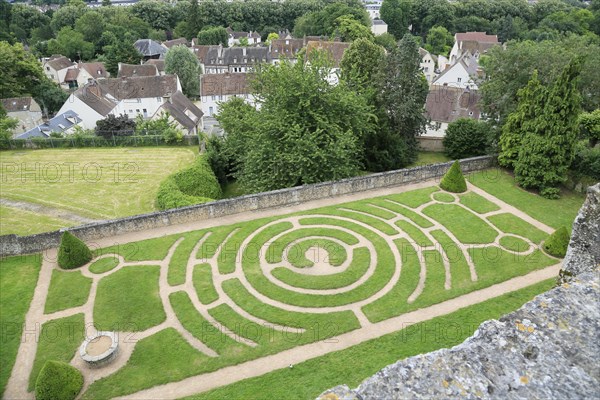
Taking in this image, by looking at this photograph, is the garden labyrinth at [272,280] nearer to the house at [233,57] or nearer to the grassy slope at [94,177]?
the grassy slope at [94,177]

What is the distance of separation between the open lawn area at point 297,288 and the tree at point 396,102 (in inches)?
564

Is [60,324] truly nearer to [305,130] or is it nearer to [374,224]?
[374,224]

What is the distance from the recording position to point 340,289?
25.3 meters

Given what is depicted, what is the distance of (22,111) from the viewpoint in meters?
76.7

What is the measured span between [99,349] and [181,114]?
184 ft

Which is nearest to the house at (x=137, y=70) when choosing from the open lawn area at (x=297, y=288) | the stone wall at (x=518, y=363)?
the open lawn area at (x=297, y=288)

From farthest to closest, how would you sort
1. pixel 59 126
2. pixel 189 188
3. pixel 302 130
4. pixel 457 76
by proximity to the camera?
pixel 457 76 → pixel 59 126 → pixel 189 188 → pixel 302 130

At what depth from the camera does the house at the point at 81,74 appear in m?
108

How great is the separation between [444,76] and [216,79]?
165 ft

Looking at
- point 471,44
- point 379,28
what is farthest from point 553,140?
point 379,28

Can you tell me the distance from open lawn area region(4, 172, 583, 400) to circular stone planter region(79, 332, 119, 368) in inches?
25.0

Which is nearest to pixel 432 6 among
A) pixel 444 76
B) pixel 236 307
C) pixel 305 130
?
pixel 444 76

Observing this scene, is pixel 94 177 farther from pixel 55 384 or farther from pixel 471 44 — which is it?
pixel 471 44

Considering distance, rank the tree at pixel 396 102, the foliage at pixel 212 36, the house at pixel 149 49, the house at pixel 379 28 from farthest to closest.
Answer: the house at pixel 379 28
the foliage at pixel 212 36
the house at pixel 149 49
the tree at pixel 396 102
